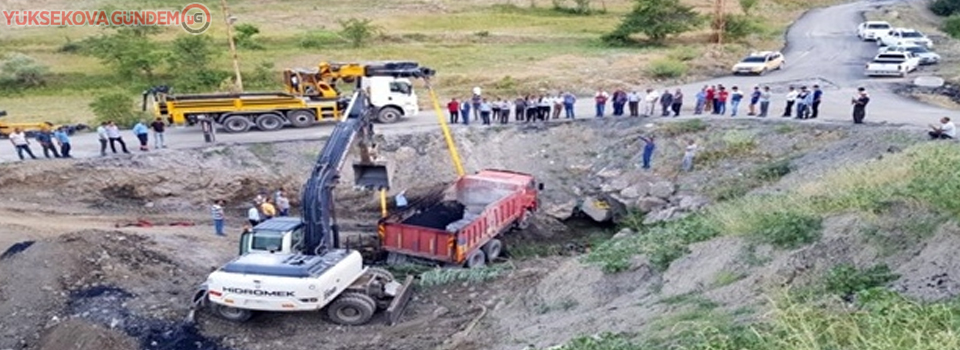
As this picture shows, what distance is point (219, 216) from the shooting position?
20.6 meters

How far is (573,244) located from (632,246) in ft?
16.9

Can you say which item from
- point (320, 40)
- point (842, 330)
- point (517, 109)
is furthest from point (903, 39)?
point (842, 330)

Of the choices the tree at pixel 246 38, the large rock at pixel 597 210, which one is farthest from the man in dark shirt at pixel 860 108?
the tree at pixel 246 38

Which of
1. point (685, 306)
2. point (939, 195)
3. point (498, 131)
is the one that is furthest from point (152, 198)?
point (939, 195)

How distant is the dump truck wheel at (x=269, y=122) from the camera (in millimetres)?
26672

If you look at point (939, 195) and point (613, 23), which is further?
point (613, 23)

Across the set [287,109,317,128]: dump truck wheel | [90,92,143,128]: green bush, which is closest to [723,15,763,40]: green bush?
[287,109,317,128]: dump truck wheel

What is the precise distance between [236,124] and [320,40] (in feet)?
62.8

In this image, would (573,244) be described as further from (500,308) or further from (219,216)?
(219,216)

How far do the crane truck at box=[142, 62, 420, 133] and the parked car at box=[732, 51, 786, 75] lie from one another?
15.6 meters

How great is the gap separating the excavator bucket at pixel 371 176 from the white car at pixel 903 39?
101ft

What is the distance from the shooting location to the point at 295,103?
26.6 m

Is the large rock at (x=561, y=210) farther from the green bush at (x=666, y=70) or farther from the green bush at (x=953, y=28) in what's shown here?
the green bush at (x=953, y=28)

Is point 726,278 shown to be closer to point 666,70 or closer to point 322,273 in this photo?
point 322,273
